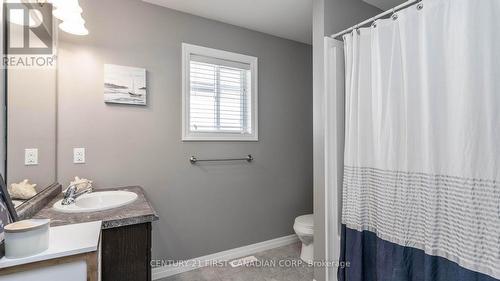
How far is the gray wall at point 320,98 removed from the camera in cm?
185

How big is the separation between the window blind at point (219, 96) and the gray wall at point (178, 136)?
15 cm

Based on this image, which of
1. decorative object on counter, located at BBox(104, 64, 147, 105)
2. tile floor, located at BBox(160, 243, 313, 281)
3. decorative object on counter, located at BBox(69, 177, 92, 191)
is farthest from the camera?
tile floor, located at BBox(160, 243, 313, 281)

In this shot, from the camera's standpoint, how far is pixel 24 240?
0.76 m

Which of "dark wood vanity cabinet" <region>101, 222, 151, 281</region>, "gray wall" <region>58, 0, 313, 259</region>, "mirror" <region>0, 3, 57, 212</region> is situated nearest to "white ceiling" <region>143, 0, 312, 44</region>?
"gray wall" <region>58, 0, 313, 259</region>

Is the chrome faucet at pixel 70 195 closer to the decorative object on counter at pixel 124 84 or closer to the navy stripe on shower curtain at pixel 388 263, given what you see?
the decorative object on counter at pixel 124 84

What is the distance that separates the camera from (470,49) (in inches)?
43.4

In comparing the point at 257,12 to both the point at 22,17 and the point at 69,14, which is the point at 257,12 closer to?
the point at 69,14

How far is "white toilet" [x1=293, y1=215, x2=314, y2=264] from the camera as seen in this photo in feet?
7.50

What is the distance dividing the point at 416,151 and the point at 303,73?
1898mm

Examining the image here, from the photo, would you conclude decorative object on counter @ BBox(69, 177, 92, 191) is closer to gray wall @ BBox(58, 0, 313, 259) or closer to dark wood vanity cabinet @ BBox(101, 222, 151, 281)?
gray wall @ BBox(58, 0, 313, 259)

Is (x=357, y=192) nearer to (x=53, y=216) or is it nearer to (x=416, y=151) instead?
(x=416, y=151)
